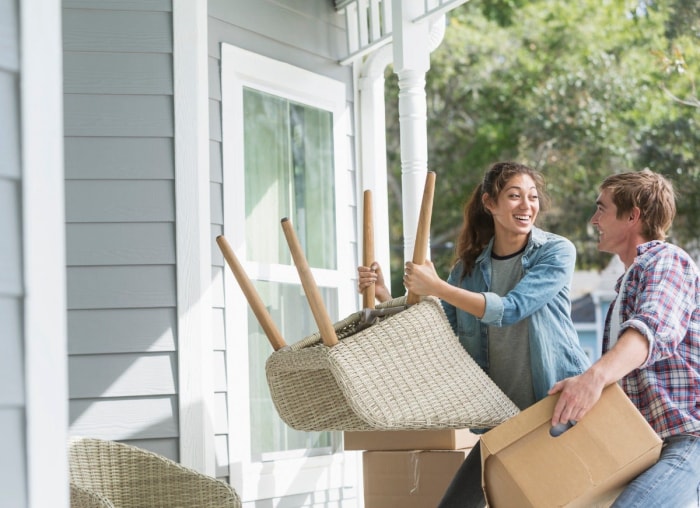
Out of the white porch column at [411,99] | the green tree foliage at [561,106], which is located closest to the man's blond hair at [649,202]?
the white porch column at [411,99]

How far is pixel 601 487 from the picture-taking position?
2.16 m

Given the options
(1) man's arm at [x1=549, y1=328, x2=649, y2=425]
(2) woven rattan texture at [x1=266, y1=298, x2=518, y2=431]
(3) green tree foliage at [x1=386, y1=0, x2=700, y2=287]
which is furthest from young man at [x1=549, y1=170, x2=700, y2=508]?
(3) green tree foliage at [x1=386, y1=0, x2=700, y2=287]

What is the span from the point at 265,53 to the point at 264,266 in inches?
35.5

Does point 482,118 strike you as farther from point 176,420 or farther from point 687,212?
point 176,420

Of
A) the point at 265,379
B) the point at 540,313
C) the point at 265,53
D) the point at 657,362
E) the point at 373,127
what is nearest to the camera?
the point at 657,362

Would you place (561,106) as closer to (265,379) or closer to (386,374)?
(265,379)

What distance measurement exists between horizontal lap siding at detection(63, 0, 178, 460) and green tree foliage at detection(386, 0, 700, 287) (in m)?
10.2

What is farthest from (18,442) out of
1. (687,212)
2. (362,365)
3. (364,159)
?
(687,212)

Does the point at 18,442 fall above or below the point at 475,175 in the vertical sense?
below

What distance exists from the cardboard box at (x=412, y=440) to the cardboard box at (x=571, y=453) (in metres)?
1.12

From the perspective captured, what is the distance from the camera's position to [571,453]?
2.15m

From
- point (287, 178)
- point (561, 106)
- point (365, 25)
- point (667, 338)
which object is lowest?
point (667, 338)

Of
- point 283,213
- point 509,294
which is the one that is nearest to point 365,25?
point 283,213

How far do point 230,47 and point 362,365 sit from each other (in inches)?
75.9
